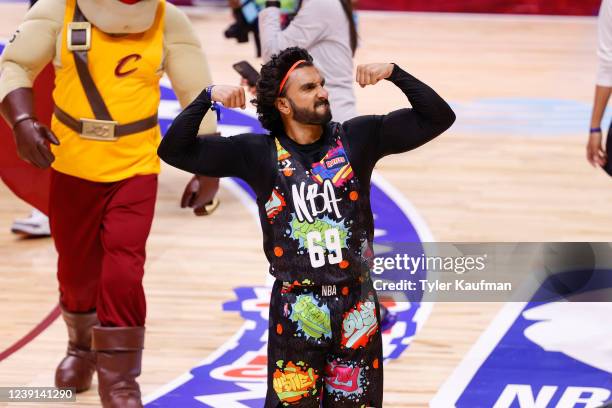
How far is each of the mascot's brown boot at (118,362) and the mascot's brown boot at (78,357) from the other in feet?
1.29

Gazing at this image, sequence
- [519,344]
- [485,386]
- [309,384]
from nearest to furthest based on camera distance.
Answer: [309,384] → [485,386] → [519,344]

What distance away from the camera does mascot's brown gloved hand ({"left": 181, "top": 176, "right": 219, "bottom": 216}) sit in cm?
543

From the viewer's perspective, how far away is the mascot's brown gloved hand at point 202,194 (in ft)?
17.8

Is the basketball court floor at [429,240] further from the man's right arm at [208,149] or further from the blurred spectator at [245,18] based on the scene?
the man's right arm at [208,149]

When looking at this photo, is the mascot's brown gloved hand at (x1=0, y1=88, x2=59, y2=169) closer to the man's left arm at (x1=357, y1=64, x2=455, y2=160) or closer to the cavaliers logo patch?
the cavaliers logo patch

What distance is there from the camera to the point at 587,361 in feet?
19.4

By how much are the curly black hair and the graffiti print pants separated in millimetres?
573

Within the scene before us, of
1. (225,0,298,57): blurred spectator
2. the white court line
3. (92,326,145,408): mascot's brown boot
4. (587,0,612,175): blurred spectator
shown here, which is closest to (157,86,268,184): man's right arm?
(92,326,145,408): mascot's brown boot

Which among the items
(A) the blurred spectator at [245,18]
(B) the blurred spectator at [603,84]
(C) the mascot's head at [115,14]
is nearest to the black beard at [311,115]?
(C) the mascot's head at [115,14]

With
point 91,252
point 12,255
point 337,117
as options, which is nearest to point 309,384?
point 91,252

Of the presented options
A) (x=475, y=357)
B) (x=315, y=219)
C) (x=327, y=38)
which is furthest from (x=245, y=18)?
(x=315, y=219)

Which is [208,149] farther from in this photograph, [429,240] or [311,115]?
[429,240]

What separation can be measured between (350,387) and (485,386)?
5.36 ft

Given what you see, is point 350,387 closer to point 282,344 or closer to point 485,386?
point 282,344
